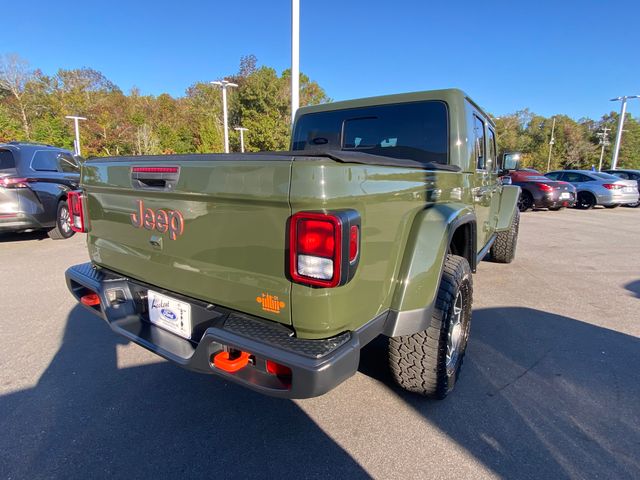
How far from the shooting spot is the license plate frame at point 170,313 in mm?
1953

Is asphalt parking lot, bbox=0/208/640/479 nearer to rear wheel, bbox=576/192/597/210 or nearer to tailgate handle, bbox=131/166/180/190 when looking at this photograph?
tailgate handle, bbox=131/166/180/190

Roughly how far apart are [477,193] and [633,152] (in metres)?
72.7

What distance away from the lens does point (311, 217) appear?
4.67 ft

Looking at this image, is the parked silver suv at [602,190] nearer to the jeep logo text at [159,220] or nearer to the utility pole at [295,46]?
the utility pole at [295,46]

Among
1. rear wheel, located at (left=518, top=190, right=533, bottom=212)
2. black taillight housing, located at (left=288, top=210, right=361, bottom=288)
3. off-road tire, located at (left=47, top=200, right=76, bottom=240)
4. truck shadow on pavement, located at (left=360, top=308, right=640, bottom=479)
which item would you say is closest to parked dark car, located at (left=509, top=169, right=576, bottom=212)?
rear wheel, located at (left=518, top=190, right=533, bottom=212)

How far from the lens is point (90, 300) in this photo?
247 centimetres

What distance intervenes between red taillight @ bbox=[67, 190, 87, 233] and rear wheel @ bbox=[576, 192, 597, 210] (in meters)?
17.2

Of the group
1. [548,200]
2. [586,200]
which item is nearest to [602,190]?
[586,200]

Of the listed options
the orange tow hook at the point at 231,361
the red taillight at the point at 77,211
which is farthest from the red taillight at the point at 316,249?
the red taillight at the point at 77,211

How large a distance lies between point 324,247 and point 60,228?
7.28m

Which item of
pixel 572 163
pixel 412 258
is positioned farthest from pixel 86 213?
pixel 572 163

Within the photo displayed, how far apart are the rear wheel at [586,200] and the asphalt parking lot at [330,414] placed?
44.4ft

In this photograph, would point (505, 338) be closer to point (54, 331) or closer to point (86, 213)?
point (86, 213)

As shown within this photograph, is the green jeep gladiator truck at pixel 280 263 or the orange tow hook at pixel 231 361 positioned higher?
the green jeep gladiator truck at pixel 280 263
